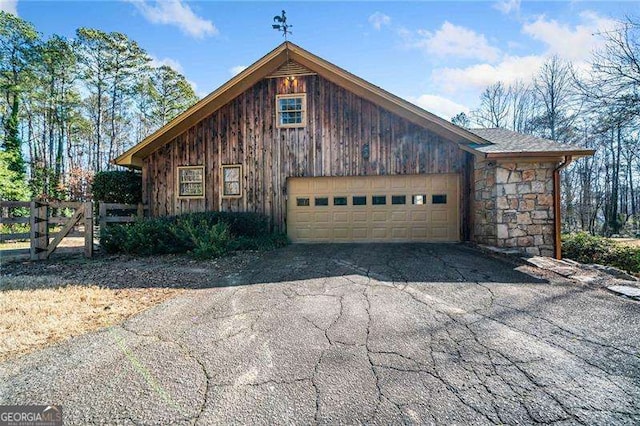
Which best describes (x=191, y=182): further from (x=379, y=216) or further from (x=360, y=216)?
(x=379, y=216)

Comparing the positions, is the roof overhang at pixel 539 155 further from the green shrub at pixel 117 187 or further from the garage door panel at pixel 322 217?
the green shrub at pixel 117 187

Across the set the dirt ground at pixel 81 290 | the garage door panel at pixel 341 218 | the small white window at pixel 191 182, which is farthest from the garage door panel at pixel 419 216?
the small white window at pixel 191 182

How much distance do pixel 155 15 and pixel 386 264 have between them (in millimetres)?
9792

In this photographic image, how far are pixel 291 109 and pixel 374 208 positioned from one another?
436 centimetres

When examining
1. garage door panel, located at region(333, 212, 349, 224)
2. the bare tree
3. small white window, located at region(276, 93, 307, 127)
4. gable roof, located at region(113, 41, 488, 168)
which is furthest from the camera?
the bare tree

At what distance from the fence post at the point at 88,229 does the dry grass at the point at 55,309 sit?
2.30 metres

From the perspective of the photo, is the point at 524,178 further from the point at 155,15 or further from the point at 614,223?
the point at 614,223

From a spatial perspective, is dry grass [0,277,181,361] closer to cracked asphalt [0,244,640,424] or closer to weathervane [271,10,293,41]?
cracked asphalt [0,244,640,424]

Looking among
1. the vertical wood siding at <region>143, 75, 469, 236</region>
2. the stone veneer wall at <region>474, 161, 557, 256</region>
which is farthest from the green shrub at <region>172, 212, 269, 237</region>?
the stone veneer wall at <region>474, 161, 557, 256</region>

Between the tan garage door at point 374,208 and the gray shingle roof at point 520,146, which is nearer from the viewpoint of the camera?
the gray shingle roof at point 520,146

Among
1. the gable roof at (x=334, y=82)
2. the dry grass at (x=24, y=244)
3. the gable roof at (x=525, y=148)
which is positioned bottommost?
the dry grass at (x=24, y=244)

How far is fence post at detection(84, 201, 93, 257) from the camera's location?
725 centimetres

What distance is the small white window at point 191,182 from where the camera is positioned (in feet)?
32.1

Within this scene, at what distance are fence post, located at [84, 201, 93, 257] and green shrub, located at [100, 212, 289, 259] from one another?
29 cm
